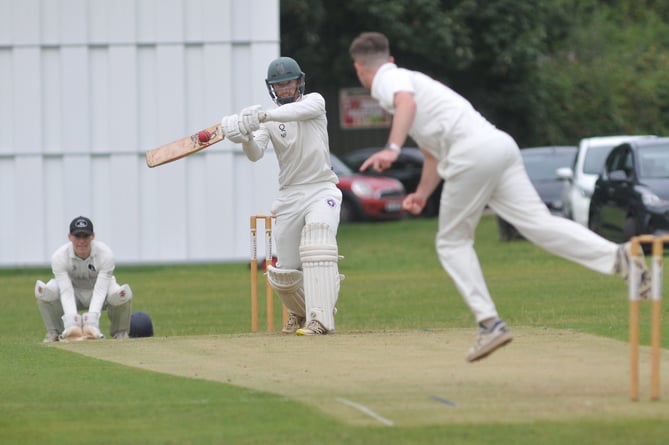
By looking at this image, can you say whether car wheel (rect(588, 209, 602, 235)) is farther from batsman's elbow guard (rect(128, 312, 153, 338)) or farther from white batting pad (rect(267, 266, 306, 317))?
white batting pad (rect(267, 266, 306, 317))

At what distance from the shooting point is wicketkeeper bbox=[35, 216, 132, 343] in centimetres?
1387

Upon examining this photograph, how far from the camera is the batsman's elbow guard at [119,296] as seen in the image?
1412cm

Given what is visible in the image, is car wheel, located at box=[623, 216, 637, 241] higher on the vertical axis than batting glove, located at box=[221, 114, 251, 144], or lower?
lower

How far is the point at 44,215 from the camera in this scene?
24047 millimetres

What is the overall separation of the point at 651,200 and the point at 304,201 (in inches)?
409

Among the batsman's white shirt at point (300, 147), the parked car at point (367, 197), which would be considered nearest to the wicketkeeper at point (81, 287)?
the batsman's white shirt at point (300, 147)

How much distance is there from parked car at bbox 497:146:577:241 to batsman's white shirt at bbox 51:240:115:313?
42.1 ft

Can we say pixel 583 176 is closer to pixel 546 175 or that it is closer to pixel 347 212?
pixel 546 175

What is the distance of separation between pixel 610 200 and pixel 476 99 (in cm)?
1945

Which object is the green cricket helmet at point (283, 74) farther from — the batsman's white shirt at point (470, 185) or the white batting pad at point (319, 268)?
the batsman's white shirt at point (470, 185)

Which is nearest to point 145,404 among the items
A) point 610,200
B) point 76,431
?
point 76,431

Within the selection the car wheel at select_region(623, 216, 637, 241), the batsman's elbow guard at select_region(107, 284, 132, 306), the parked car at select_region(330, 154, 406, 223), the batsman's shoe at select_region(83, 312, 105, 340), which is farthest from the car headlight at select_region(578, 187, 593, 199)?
the batsman's shoe at select_region(83, 312, 105, 340)

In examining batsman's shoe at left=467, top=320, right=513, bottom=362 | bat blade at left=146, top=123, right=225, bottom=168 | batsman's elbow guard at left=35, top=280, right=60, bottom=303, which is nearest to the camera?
batsman's shoe at left=467, top=320, right=513, bottom=362

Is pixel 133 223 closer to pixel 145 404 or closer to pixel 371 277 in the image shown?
pixel 371 277
